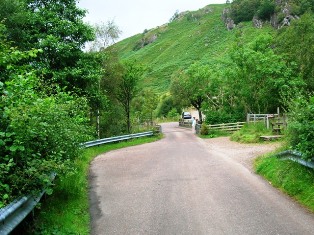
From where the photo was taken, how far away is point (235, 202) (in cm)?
791

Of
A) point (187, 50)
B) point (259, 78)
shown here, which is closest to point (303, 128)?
point (259, 78)

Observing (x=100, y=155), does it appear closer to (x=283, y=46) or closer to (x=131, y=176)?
(x=131, y=176)

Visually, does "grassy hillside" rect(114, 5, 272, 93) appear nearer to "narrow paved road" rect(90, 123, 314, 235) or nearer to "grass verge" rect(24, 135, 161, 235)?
"narrow paved road" rect(90, 123, 314, 235)

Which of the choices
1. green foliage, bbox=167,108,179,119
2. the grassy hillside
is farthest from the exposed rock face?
green foliage, bbox=167,108,179,119

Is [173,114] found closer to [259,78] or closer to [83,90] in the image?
[259,78]

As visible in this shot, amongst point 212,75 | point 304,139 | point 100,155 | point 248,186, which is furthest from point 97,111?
point 212,75

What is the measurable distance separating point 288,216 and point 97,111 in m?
19.3

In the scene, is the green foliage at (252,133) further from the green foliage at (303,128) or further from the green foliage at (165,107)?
the green foliage at (165,107)

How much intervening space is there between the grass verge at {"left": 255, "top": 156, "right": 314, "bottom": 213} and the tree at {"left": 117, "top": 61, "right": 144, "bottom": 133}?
73.6 feet

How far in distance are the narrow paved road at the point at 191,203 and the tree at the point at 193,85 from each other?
105 feet

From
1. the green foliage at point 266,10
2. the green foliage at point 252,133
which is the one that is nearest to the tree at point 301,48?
the green foliage at point 252,133

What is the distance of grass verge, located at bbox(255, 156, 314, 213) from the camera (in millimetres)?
7709

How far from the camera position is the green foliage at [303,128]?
25.6ft

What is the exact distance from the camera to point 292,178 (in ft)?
29.0
